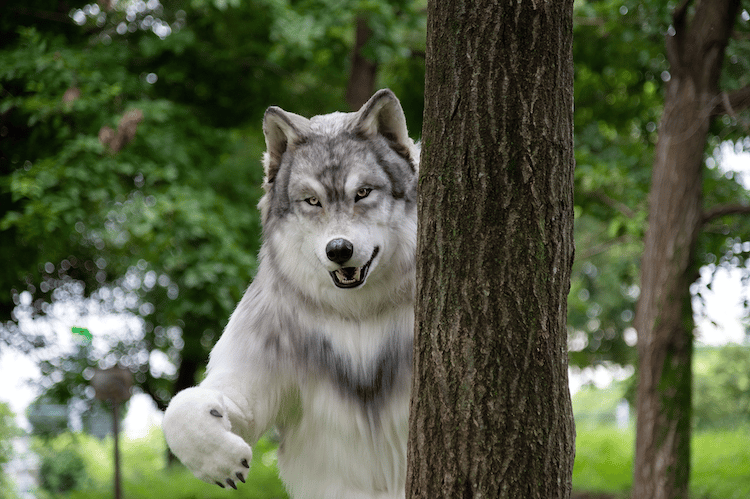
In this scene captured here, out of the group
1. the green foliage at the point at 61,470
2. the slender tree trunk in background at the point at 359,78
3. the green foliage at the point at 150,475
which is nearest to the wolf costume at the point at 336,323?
the green foliage at the point at 150,475

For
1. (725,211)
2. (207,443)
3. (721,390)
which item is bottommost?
(721,390)

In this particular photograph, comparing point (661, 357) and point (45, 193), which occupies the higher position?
point (45, 193)

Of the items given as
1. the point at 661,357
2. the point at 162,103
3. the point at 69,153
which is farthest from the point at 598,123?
Result: the point at 69,153

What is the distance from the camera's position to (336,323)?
9.08 feet

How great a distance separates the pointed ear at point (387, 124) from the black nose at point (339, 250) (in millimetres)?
565

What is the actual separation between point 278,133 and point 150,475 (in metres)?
11.5

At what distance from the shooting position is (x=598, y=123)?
419 inches

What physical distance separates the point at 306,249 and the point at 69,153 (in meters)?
5.67

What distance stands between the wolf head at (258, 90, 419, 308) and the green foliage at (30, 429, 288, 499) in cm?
636

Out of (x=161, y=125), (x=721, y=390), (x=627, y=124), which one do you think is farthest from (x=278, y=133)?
(x=721, y=390)

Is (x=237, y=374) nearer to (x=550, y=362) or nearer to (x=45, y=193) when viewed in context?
(x=550, y=362)

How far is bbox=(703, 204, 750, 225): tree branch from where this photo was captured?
7.22 meters

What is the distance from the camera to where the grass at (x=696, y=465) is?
388 inches

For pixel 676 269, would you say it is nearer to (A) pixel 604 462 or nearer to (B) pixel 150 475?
(A) pixel 604 462
